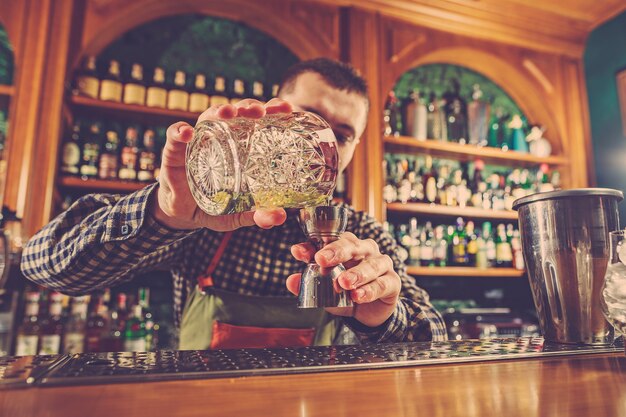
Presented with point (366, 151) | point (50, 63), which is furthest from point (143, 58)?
point (366, 151)

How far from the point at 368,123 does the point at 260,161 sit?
6.64ft

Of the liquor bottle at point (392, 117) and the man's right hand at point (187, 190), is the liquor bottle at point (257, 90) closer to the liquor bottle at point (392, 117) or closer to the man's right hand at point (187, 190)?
the liquor bottle at point (392, 117)

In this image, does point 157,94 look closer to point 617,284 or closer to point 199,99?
point 199,99

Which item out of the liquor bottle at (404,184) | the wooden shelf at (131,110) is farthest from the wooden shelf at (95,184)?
the liquor bottle at (404,184)

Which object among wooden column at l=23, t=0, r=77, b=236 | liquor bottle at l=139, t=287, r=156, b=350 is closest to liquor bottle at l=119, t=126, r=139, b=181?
wooden column at l=23, t=0, r=77, b=236

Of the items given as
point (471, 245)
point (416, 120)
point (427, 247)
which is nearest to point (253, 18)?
point (416, 120)

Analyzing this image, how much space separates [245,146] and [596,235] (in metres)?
0.62

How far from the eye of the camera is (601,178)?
310 centimetres

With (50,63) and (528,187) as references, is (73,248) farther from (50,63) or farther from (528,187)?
(528,187)

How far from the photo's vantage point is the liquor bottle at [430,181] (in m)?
2.85

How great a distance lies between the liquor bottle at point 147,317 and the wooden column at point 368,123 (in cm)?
114

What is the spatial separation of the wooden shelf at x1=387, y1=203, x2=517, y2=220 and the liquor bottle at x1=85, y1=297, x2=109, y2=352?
5.05ft

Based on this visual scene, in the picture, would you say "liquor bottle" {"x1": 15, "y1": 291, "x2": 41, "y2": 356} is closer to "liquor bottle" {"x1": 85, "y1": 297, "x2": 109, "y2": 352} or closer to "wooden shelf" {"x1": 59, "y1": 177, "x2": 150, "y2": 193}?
"liquor bottle" {"x1": 85, "y1": 297, "x2": 109, "y2": 352}

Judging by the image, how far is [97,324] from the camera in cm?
208
